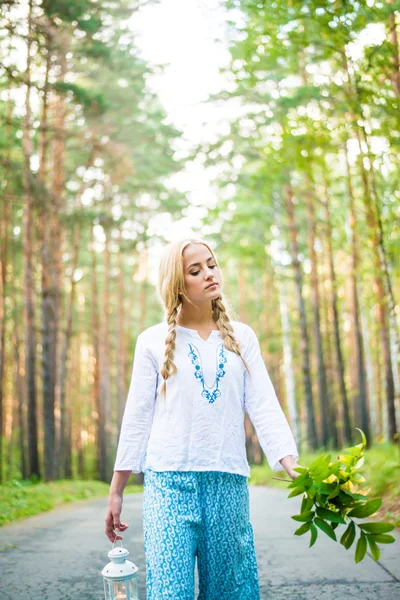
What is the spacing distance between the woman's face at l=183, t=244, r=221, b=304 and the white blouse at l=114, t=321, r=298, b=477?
0.17 meters

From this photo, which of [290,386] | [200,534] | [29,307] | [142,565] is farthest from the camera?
[290,386]

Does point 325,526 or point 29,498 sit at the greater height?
point 325,526

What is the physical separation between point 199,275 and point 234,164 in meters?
18.1

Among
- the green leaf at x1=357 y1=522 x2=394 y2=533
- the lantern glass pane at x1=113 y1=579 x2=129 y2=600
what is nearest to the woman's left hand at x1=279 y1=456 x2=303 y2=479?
the green leaf at x1=357 y1=522 x2=394 y2=533

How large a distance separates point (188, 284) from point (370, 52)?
6619mm

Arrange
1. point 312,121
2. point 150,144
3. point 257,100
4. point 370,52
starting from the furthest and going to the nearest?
1. point 150,144
2. point 257,100
3. point 312,121
4. point 370,52

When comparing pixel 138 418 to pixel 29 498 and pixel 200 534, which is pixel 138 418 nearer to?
pixel 200 534

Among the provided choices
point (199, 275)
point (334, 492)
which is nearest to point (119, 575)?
point (334, 492)

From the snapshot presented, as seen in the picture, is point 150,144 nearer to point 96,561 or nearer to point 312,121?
point 312,121

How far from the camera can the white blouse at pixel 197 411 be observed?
8.90 feet

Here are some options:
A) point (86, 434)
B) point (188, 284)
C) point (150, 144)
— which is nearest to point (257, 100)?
point (150, 144)

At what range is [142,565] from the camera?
5797mm

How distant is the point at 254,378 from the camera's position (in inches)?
114

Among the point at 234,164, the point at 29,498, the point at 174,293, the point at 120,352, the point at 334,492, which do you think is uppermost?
the point at 234,164
